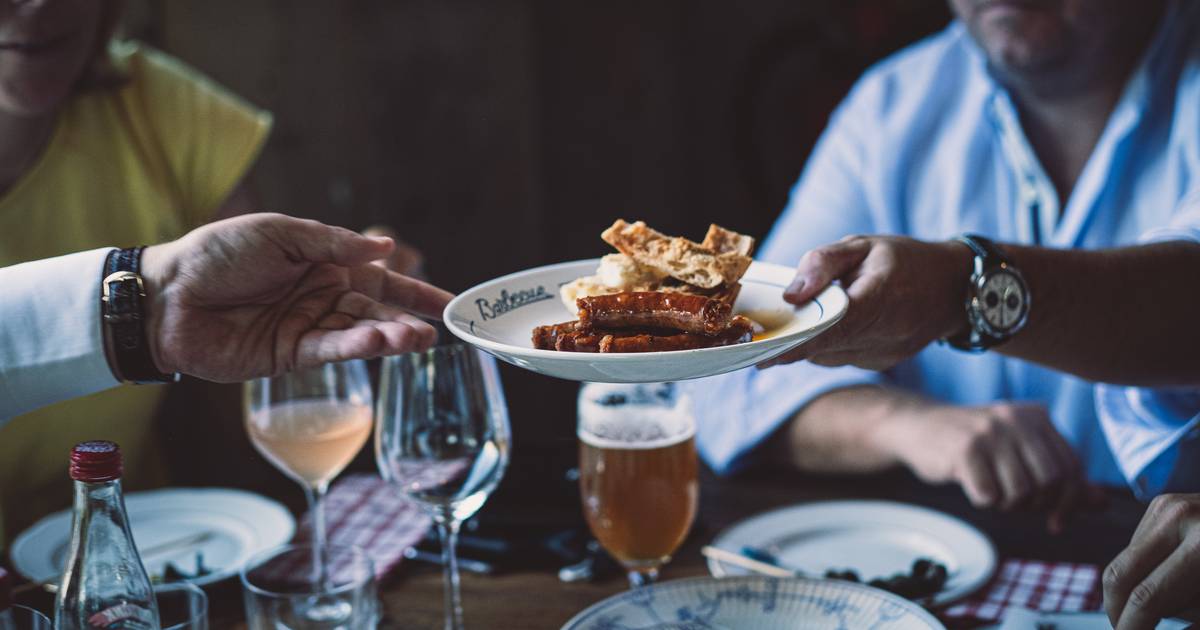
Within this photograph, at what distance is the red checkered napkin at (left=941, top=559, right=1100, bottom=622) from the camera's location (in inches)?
47.1

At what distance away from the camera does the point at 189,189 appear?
7.03 ft

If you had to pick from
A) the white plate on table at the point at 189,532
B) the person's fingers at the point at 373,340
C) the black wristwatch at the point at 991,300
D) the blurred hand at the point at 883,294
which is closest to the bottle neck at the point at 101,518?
the person's fingers at the point at 373,340

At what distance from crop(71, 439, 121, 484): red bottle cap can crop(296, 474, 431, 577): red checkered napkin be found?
19.6 inches

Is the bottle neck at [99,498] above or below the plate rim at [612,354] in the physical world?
below

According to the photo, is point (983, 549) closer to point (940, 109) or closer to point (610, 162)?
point (940, 109)

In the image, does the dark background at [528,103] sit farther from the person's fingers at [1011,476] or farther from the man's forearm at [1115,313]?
the man's forearm at [1115,313]

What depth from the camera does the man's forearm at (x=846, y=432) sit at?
172 centimetres

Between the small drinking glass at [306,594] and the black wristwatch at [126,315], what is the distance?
0.23 meters

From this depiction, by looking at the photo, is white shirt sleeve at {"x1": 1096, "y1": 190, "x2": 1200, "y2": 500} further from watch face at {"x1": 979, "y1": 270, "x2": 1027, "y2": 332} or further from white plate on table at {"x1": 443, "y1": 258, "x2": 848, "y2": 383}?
white plate on table at {"x1": 443, "y1": 258, "x2": 848, "y2": 383}

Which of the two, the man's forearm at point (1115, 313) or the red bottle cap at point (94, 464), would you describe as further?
the man's forearm at point (1115, 313)

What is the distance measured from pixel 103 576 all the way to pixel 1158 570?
2.96 ft

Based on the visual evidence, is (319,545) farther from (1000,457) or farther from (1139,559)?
(1000,457)

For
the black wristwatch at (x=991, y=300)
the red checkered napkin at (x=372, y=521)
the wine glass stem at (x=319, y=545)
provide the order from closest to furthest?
1. the wine glass stem at (x=319, y=545)
2. the black wristwatch at (x=991, y=300)
3. the red checkered napkin at (x=372, y=521)

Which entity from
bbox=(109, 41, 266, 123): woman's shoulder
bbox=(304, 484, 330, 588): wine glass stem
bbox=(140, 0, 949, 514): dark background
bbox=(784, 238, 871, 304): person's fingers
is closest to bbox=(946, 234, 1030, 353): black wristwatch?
bbox=(784, 238, 871, 304): person's fingers
